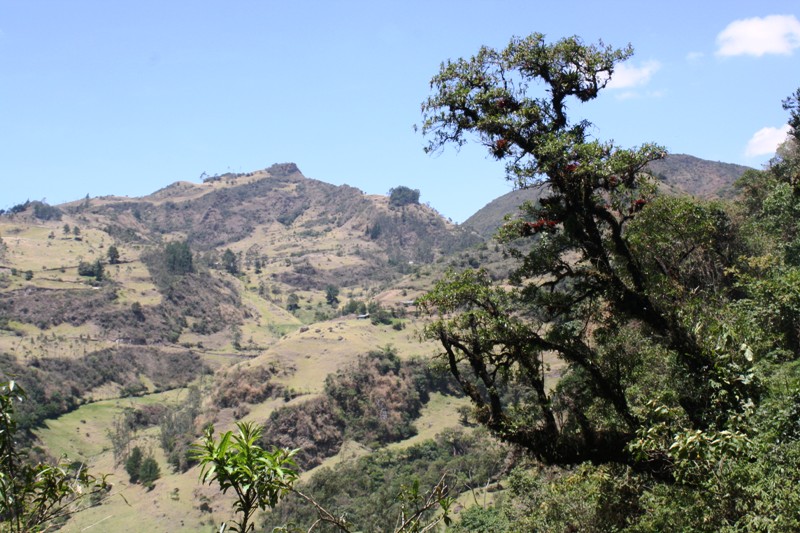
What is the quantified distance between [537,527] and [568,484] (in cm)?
396

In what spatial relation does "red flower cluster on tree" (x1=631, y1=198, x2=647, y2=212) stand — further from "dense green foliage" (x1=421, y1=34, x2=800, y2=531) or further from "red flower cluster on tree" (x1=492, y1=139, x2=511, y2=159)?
"red flower cluster on tree" (x1=492, y1=139, x2=511, y2=159)

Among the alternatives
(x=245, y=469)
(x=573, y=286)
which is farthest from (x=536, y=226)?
(x=245, y=469)

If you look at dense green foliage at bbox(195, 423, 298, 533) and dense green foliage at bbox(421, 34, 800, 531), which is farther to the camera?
dense green foliage at bbox(421, 34, 800, 531)

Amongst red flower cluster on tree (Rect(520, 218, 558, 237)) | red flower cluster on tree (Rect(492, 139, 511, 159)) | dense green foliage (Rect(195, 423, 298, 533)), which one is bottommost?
dense green foliage (Rect(195, 423, 298, 533))

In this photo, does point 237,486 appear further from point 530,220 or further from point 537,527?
point 537,527

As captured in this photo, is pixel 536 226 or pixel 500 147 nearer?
pixel 500 147

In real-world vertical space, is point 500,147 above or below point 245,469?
above

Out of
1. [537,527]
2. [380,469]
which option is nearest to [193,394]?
[380,469]

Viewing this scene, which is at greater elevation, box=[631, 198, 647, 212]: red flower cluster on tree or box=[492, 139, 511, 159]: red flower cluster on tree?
box=[492, 139, 511, 159]: red flower cluster on tree

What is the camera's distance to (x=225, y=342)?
146 metres

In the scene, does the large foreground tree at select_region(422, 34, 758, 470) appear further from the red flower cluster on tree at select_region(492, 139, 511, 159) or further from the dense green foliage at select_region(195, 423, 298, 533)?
the dense green foliage at select_region(195, 423, 298, 533)

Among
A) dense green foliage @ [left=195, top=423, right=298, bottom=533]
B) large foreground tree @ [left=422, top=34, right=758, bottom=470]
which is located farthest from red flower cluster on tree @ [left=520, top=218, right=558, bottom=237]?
dense green foliage @ [left=195, top=423, right=298, bottom=533]

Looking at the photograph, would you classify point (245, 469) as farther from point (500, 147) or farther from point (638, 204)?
point (638, 204)

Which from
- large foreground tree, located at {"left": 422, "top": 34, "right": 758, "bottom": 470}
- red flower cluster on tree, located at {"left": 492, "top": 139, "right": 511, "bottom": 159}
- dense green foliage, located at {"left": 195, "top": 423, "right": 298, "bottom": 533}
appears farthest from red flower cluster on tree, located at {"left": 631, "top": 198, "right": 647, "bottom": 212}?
dense green foliage, located at {"left": 195, "top": 423, "right": 298, "bottom": 533}
